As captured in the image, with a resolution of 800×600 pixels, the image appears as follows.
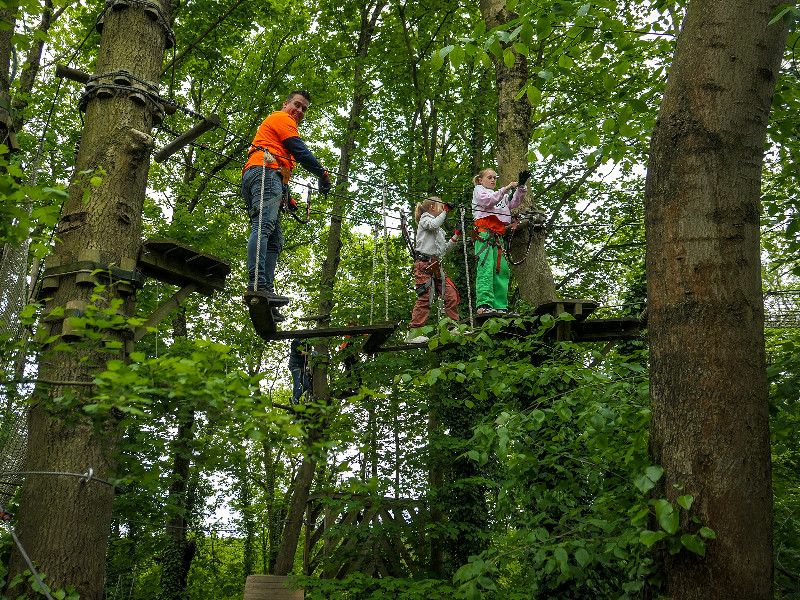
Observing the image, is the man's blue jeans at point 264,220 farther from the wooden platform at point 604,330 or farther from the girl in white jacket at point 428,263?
the wooden platform at point 604,330

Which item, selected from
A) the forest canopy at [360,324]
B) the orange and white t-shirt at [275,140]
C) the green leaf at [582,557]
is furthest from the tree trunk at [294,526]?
the green leaf at [582,557]

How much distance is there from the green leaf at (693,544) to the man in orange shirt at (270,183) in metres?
3.63

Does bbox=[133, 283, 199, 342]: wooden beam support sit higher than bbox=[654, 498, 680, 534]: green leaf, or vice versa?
bbox=[133, 283, 199, 342]: wooden beam support

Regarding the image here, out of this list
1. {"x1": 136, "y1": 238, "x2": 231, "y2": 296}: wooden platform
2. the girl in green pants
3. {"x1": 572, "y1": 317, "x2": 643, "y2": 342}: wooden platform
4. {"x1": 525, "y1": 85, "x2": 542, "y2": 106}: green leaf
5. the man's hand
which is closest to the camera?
{"x1": 525, "y1": 85, "x2": 542, "y2": 106}: green leaf

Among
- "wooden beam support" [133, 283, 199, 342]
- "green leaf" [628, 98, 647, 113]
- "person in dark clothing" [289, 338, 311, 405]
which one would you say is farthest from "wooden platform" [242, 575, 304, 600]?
"green leaf" [628, 98, 647, 113]

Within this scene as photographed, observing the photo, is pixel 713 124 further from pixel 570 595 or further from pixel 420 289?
pixel 570 595

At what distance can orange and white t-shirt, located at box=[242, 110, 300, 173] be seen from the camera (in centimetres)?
571

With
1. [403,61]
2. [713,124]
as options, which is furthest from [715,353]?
[403,61]

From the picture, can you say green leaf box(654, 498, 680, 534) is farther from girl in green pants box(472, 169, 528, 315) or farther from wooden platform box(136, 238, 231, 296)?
girl in green pants box(472, 169, 528, 315)

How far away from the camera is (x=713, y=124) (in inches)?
118

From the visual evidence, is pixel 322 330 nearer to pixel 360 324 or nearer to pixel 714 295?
pixel 714 295

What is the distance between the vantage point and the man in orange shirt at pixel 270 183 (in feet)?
18.0

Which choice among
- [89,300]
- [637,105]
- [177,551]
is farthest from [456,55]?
[177,551]

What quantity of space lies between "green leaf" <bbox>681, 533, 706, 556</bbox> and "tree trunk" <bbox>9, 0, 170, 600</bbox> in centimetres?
231
